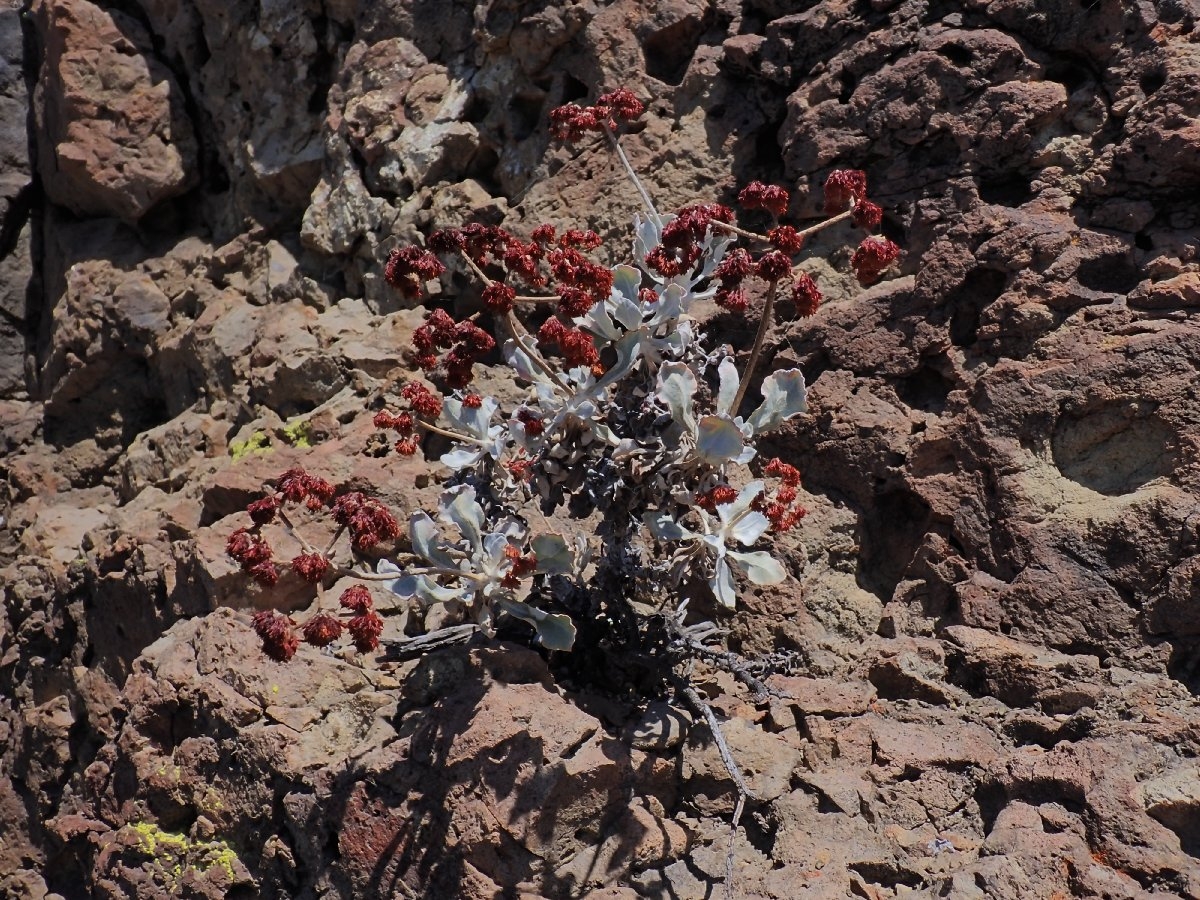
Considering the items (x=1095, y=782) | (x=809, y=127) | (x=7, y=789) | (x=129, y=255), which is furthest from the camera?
(x=129, y=255)

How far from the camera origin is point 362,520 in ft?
11.0

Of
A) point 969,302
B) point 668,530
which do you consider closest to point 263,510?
point 668,530

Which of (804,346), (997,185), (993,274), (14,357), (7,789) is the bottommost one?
(7,789)

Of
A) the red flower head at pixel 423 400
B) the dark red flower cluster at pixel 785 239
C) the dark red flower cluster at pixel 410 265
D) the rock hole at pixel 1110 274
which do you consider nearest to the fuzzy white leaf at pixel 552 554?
the red flower head at pixel 423 400

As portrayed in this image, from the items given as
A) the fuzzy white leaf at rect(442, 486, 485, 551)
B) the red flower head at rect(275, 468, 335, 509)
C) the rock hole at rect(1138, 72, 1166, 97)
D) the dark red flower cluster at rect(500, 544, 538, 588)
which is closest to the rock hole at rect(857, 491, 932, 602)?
the dark red flower cluster at rect(500, 544, 538, 588)

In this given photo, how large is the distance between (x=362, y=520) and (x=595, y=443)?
699 mm

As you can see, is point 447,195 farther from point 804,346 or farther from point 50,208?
point 50,208

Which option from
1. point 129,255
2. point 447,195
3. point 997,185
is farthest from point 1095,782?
point 129,255

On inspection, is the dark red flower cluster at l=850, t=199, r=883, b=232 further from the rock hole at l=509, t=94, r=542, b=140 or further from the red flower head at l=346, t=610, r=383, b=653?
the rock hole at l=509, t=94, r=542, b=140

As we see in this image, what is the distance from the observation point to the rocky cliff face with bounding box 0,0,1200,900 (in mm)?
3270

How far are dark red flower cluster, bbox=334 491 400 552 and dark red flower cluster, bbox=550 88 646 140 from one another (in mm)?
1366

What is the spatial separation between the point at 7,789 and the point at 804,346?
370cm

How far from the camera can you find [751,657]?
158 inches

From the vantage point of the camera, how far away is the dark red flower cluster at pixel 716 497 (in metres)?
3.39
